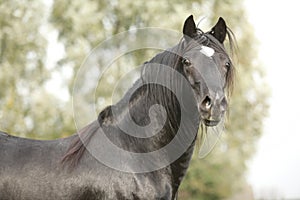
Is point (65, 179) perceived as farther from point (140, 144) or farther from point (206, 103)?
point (206, 103)

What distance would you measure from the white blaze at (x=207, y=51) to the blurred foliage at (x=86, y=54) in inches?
612

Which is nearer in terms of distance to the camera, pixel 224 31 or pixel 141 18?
pixel 224 31

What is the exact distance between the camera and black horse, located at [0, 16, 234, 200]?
507 centimetres

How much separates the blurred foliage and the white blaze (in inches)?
612

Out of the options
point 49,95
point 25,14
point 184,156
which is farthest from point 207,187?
point 184,156

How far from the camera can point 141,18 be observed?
2422 centimetres

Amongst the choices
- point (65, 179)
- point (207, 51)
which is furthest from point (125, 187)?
point (207, 51)

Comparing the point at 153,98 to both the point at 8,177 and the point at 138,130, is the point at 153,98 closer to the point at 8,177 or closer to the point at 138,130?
the point at 138,130

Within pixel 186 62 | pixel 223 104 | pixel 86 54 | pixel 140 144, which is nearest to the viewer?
pixel 223 104

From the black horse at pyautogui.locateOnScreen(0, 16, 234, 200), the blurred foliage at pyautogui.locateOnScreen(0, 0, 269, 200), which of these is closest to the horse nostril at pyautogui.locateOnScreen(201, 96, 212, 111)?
the black horse at pyautogui.locateOnScreen(0, 16, 234, 200)

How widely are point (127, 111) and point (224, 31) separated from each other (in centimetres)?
140

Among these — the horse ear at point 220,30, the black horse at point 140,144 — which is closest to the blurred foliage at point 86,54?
the horse ear at point 220,30

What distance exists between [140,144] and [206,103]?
88 centimetres

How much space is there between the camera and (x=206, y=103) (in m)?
4.85
